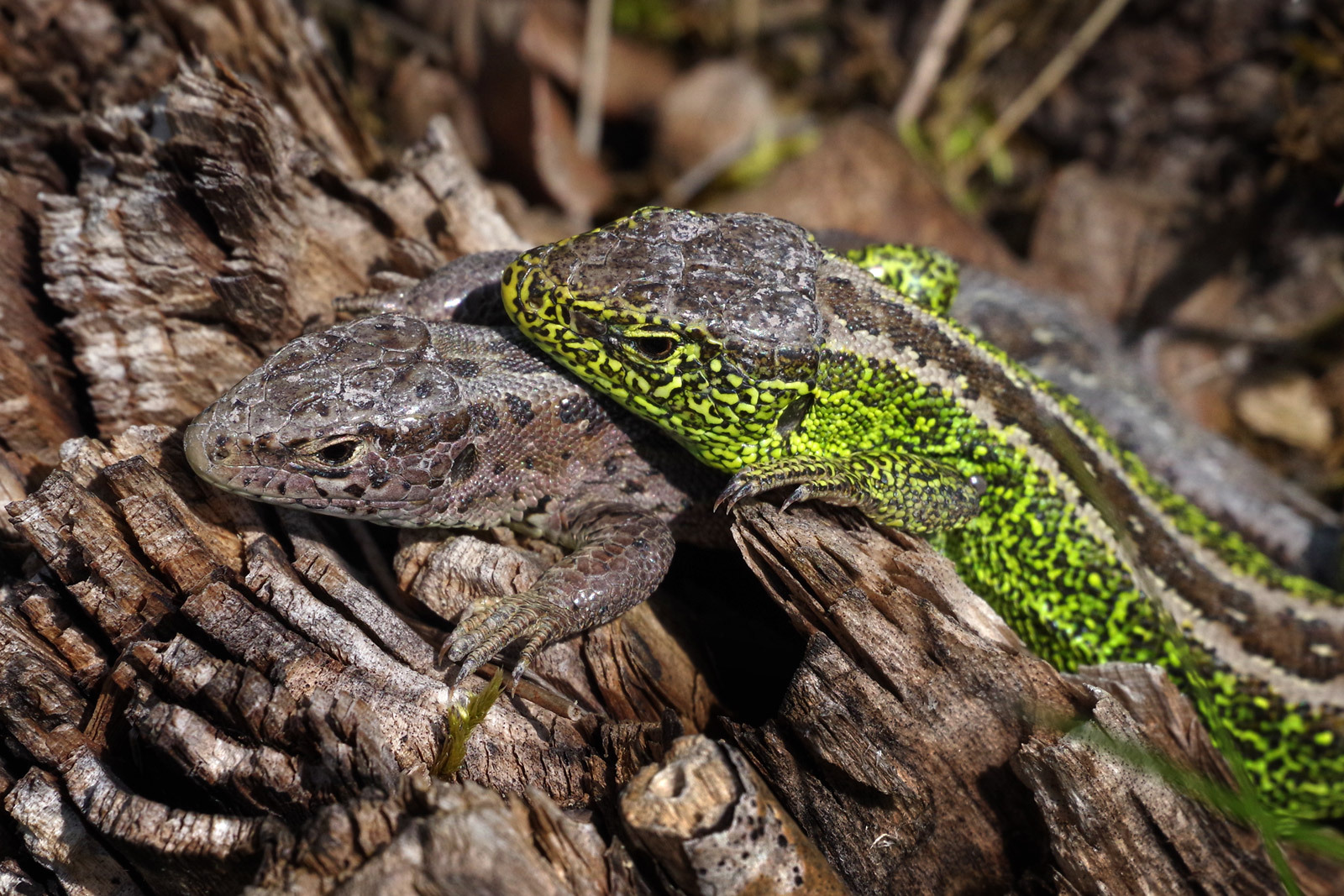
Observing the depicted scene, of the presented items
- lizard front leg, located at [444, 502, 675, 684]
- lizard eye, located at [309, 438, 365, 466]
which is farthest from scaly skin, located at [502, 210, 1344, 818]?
lizard eye, located at [309, 438, 365, 466]

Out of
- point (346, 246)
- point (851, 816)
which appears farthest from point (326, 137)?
point (851, 816)

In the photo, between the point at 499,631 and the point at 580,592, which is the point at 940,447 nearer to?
the point at 580,592

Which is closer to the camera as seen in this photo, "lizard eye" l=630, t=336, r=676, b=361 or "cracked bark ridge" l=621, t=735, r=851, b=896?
"cracked bark ridge" l=621, t=735, r=851, b=896

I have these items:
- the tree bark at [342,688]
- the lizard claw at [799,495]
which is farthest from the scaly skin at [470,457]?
the lizard claw at [799,495]

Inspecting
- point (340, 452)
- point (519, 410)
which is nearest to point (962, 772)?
point (519, 410)

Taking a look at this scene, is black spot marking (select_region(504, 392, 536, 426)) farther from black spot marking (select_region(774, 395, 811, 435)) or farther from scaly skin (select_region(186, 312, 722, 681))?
black spot marking (select_region(774, 395, 811, 435))

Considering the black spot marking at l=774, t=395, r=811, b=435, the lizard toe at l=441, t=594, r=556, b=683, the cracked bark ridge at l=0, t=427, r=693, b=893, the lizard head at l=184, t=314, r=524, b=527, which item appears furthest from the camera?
the black spot marking at l=774, t=395, r=811, b=435

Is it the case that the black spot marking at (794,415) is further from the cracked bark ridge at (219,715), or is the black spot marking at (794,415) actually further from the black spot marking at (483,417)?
the cracked bark ridge at (219,715)
